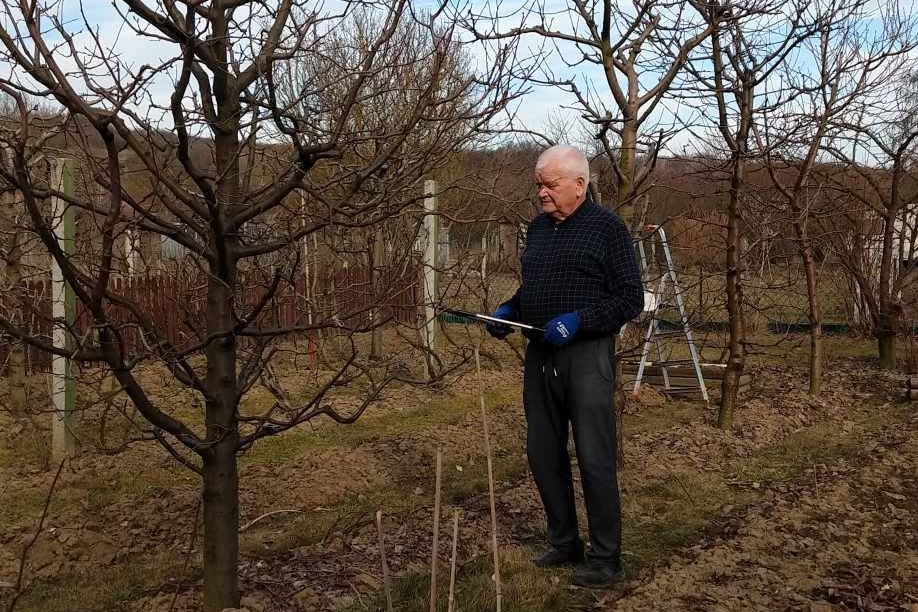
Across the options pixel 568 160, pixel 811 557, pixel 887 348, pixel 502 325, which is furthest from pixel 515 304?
pixel 887 348

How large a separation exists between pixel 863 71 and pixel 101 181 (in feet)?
23.9

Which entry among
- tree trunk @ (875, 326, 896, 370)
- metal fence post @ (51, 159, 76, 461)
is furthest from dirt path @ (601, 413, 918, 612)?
tree trunk @ (875, 326, 896, 370)

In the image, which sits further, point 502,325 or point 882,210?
point 882,210

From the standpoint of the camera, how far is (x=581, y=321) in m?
3.24

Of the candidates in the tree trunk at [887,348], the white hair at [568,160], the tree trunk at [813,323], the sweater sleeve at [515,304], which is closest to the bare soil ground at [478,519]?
the tree trunk at [813,323]

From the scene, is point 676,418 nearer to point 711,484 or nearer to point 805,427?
point 805,427

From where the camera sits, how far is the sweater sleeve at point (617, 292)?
3264 millimetres

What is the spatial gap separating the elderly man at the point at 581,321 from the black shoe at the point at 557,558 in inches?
4.5

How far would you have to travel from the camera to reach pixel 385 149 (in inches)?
117

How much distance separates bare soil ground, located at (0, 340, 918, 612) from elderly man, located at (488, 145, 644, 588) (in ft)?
1.28

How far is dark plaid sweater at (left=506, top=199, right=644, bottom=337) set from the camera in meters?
3.29

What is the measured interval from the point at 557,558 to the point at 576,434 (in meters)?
0.62

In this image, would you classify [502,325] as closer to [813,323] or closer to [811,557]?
[811,557]

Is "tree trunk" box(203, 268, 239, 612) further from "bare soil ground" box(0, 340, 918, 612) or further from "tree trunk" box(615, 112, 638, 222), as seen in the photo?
"tree trunk" box(615, 112, 638, 222)
